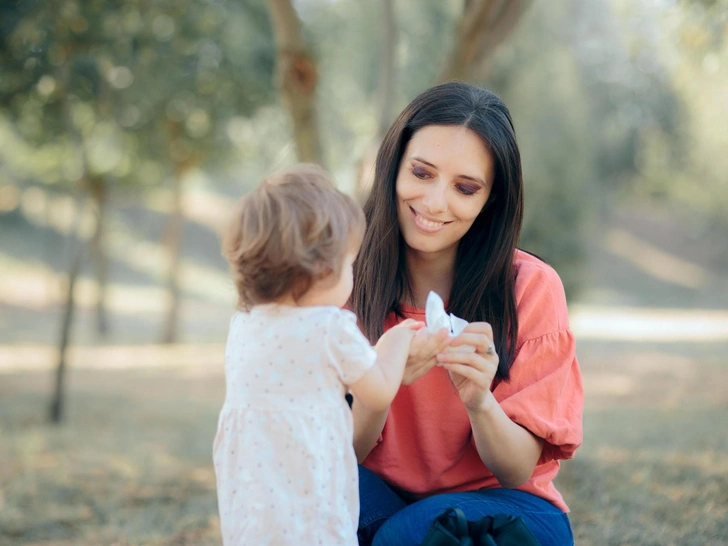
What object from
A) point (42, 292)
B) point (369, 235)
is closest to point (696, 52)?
point (369, 235)

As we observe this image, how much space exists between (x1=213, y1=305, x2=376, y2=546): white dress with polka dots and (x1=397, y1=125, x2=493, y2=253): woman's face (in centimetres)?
62

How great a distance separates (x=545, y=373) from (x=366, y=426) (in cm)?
57

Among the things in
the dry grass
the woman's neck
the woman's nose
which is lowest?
the dry grass

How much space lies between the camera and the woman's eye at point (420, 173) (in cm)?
251

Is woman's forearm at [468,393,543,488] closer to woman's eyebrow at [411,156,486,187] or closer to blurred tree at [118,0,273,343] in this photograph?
woman's eyebrow at [411,156,486,187]

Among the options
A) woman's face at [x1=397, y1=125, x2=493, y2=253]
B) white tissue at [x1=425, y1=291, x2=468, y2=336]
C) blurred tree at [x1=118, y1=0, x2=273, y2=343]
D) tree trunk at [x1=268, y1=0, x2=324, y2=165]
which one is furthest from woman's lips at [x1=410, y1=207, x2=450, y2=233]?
blurred tree at [x1=118, y1=0, x2=273, y2=343]

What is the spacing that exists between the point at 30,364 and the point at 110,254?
16759 millimetres

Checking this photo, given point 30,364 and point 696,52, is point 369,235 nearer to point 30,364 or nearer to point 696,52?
point 696,52

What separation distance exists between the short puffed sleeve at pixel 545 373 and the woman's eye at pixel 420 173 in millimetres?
437

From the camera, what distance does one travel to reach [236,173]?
1602 cm

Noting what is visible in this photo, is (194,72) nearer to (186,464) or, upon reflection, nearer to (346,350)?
(186,464)

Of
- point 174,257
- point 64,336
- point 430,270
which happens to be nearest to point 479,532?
point 430,270

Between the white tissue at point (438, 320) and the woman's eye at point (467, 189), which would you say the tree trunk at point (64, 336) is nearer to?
the woman's eye at point (467, 189)

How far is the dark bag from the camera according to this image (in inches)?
81.4
